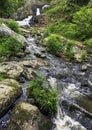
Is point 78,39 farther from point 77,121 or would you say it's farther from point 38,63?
point 77,121

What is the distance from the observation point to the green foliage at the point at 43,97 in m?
13.9

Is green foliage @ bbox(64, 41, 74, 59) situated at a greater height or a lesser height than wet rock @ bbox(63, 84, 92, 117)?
lesser

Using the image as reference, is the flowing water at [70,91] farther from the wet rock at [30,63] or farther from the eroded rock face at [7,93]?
the eroded rock face at [7,93]

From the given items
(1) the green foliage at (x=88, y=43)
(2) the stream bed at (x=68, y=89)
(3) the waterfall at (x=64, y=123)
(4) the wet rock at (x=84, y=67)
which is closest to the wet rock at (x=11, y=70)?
(2) the stream bed at (x=68, y=89)

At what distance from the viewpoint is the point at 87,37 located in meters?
35.6

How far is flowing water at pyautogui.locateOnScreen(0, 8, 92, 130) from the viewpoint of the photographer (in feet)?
46.2

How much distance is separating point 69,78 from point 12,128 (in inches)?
346

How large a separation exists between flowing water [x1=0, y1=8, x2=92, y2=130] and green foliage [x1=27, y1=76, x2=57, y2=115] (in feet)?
2.07

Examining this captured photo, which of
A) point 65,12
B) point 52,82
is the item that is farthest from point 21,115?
point 65,12

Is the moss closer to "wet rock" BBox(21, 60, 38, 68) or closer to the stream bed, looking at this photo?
the stream bed

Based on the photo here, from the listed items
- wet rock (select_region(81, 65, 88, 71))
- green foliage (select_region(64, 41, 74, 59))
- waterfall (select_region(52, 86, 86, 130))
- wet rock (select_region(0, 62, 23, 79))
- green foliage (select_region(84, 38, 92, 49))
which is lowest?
green foliage (select_region(84, 38, 92, 49))

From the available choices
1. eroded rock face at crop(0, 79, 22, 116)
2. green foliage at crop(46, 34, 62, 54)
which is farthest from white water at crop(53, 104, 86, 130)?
green foliage at crop(46, 34, 62, 54)

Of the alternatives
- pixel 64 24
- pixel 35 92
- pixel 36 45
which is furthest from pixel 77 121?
pixel 64 24

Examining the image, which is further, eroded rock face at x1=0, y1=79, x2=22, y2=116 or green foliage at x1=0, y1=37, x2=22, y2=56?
green foliage at x1=0, y1=37, x2=22, y2=56
